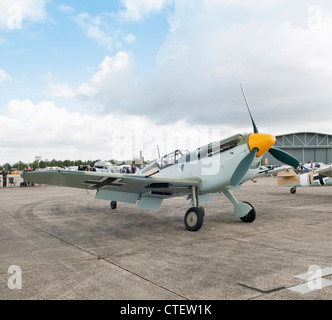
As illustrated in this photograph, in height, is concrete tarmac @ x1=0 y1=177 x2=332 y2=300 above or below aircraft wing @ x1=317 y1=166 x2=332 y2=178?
below

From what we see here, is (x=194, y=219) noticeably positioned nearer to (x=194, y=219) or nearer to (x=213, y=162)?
(x=194, y=219)

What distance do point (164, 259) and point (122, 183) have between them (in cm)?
281

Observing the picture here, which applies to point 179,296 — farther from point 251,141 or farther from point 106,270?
point 251,141

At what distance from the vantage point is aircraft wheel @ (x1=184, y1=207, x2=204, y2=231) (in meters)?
7.36

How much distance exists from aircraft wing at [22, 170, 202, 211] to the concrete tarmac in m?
0.83

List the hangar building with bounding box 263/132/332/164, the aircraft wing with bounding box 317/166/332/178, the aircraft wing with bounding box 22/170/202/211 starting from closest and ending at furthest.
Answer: the aircraft wing with bounding box 22/170/202/211 < the aircraft wing with bounding box 317/166/332/178 < the hangar building with bounding box 263/132/332/164

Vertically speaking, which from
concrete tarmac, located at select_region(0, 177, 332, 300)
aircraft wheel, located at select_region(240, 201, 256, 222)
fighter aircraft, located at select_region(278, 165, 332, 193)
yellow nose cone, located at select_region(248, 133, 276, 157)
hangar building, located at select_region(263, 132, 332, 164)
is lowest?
concrete tarmac, located at select_region(0, 177, 332, 300)

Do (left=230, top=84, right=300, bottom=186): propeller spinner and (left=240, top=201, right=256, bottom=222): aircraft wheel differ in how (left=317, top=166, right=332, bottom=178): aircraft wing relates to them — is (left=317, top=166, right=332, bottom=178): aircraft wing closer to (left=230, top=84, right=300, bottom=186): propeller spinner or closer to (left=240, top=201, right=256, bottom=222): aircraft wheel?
(left=240, top=201, right=256, bottom=222): aircraft wheel

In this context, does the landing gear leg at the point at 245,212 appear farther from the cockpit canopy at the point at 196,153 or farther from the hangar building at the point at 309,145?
the hangar building at the point at 309,145

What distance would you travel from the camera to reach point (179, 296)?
3.46 meters

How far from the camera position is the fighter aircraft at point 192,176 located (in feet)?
22.6

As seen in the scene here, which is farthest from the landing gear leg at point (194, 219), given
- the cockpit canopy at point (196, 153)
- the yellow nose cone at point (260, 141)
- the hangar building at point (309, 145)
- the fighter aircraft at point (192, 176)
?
the hangar building at point (309, 145)

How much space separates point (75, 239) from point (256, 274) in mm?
4181

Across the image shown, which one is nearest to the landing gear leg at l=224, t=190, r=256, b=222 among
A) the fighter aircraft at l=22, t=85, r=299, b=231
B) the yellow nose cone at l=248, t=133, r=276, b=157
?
the fighter aircraft at l=22, t=85, r=299, b=231
